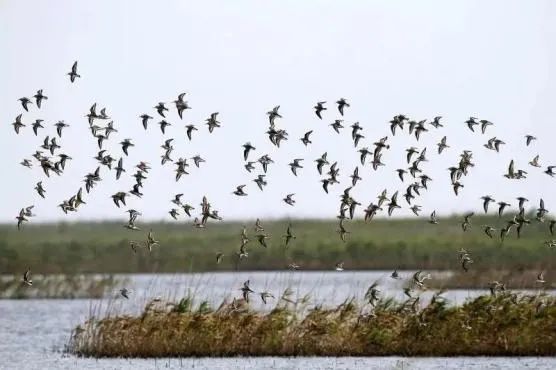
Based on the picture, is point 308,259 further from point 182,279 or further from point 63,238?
point 63,238

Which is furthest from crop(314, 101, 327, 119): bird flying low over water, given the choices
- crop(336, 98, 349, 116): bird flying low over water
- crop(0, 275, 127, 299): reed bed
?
crop(0, 275, 127, 299): reed bed

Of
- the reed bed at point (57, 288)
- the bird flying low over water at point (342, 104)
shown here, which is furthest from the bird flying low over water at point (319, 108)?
the reed bed at point (57, 288)

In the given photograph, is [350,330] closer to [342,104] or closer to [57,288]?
[342,104]

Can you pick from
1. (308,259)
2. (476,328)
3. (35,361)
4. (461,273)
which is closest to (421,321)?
(476,328)

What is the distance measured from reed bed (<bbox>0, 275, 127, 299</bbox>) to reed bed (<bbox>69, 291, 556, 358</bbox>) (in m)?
20.3

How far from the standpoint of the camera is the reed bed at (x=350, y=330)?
3681 cm

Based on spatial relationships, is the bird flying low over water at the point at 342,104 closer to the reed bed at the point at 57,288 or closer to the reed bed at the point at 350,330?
the reed bed at the point at 350,330

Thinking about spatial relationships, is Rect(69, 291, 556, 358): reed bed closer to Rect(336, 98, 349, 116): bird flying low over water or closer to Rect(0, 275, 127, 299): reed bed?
Rect(336, 98, 349, 116): bird flying low over water

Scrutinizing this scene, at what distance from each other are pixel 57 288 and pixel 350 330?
24755 millimetres

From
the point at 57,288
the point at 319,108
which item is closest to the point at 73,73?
the point at 319,108

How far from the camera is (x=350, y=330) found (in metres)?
36.8

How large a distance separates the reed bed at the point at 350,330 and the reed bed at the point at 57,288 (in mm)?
20256

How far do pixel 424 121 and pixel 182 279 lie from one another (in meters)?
46.5

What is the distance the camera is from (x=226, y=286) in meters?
70.7
